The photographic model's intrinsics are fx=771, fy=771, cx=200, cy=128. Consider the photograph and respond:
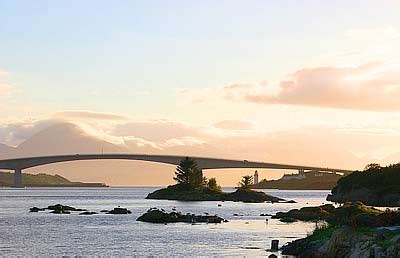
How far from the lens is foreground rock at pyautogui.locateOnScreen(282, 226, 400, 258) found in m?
39.2

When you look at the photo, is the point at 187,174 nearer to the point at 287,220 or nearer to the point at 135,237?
the point at 287,220

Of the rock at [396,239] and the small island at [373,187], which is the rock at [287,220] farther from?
the rock at [396,239]

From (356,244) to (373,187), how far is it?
4391 inches

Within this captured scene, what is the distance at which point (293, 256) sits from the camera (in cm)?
5184

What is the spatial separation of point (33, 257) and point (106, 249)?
Result: 7.14 m

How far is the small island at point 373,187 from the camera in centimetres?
14112

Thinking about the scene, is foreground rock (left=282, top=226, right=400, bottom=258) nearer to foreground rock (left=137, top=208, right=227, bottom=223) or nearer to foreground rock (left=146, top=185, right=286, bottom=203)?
foreground rock (left=137, top=208, right=227, bottom=223)

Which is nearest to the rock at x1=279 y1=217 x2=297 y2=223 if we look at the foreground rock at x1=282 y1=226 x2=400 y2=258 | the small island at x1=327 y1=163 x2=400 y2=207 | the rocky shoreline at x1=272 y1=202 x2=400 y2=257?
the small island at x1=327 y1=163 x2=400 y2=207

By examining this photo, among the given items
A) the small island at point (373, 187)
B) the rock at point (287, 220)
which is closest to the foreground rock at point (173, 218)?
the rock at point (287, 220)

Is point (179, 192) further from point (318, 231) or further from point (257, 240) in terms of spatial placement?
point (318, 231)

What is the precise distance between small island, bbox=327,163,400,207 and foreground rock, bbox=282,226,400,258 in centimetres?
8615

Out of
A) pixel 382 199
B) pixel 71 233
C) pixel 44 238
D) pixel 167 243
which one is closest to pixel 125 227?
→ pixel 71 233

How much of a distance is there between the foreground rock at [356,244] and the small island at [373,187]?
283 ft

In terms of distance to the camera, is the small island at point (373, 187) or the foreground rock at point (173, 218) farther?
the small island at point (373, 187)
